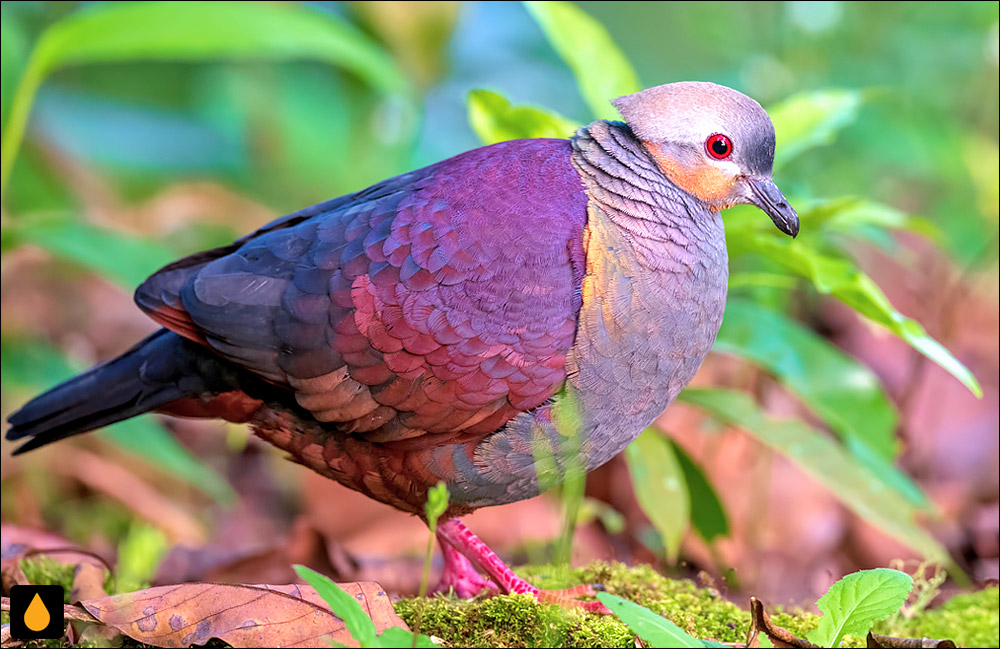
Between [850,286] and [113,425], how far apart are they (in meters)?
3.31

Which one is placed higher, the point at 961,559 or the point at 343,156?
the point at 343,156

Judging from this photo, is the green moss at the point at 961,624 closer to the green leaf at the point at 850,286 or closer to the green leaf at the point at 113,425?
the green leaf at the point at 850,286

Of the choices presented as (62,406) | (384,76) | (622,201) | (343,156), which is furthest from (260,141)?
(622,201)

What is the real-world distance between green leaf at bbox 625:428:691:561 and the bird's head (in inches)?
49.4

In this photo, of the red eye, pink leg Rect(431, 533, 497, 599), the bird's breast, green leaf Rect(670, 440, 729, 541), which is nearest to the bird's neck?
the bird's breast

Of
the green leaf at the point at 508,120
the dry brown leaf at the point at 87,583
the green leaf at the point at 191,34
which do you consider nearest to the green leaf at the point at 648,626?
the dry brown leaf at the point at 87,583

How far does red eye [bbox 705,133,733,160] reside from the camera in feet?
9.60

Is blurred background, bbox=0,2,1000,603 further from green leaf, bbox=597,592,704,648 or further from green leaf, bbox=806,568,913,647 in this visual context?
green leaf, bbox=597,592,704,648

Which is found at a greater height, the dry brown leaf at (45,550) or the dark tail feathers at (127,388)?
the dark tail feathers at (127,388)

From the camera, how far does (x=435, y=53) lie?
6410mm

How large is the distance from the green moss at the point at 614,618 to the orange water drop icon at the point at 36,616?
875 millimetres

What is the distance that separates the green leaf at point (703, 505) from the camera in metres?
4.10

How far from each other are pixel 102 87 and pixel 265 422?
242 inches

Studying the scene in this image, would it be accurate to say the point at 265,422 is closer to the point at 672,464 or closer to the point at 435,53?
the point at 672,464
